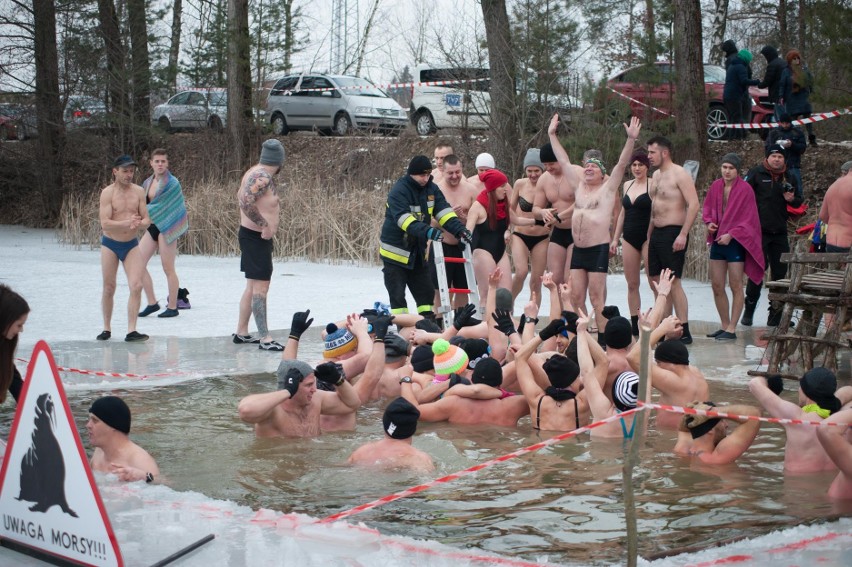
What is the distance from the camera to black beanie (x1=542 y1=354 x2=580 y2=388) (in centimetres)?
656

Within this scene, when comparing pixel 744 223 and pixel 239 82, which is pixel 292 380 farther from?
pixel 239 82

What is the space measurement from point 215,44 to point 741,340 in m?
19.3

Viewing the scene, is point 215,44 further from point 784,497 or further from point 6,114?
point 784,497

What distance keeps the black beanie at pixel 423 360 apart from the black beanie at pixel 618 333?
1.44m

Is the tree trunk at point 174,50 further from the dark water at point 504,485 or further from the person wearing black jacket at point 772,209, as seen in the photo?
the dark water at point 504,485

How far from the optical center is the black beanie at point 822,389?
212 inches

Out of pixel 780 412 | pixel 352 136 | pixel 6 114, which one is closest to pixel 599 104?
pixel 352 136

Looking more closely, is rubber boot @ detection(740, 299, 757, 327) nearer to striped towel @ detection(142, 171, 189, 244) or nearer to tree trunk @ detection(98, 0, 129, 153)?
striped towel @ detection(142, 171, 189, 244)

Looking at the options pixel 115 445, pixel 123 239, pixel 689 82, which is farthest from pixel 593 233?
pixel 689 82

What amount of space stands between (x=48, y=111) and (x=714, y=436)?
22.7 metres

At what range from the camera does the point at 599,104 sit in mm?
16703

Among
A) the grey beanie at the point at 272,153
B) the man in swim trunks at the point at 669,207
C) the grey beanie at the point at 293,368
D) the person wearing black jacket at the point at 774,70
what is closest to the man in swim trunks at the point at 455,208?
the grey beanie at the point at 272,153

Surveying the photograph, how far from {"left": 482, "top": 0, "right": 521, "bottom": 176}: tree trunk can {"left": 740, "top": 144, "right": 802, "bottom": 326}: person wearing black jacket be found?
24.6 feet

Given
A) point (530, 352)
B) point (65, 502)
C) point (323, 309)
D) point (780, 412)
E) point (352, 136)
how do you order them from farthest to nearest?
1. point (352, 136)
2. point (323, 309)
3. point (530, 352)
4. point (780, 412)
5. point (65, 502)
